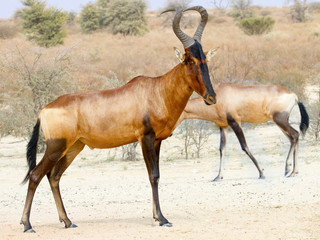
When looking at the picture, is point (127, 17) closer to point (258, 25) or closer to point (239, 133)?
point (258, 25)

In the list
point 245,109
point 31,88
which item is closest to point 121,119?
point 245,109

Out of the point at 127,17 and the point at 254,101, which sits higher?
the point at 127,17

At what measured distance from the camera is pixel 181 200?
28.8 feet

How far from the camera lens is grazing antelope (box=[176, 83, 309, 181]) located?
36.9ft

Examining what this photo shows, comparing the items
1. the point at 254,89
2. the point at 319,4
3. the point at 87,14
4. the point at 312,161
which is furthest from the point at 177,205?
the point at 319,4

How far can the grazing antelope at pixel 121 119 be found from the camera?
6.62 metres

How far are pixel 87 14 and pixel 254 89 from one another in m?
49.3

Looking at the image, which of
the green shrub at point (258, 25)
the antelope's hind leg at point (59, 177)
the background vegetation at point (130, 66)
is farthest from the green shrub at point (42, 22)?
the antelope's hind leg at point (59, 177)

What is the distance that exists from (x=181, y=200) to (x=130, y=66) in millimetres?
23026

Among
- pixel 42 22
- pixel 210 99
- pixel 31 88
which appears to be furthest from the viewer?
pixel 42 22

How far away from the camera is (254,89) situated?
11742 millimetres

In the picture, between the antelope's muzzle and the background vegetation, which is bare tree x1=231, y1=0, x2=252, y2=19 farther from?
the antelope's muzzle

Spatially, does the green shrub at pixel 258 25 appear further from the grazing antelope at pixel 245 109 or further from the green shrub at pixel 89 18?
the grazing antelope at pixel 245 109

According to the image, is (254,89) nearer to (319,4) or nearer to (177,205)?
(177,205)
